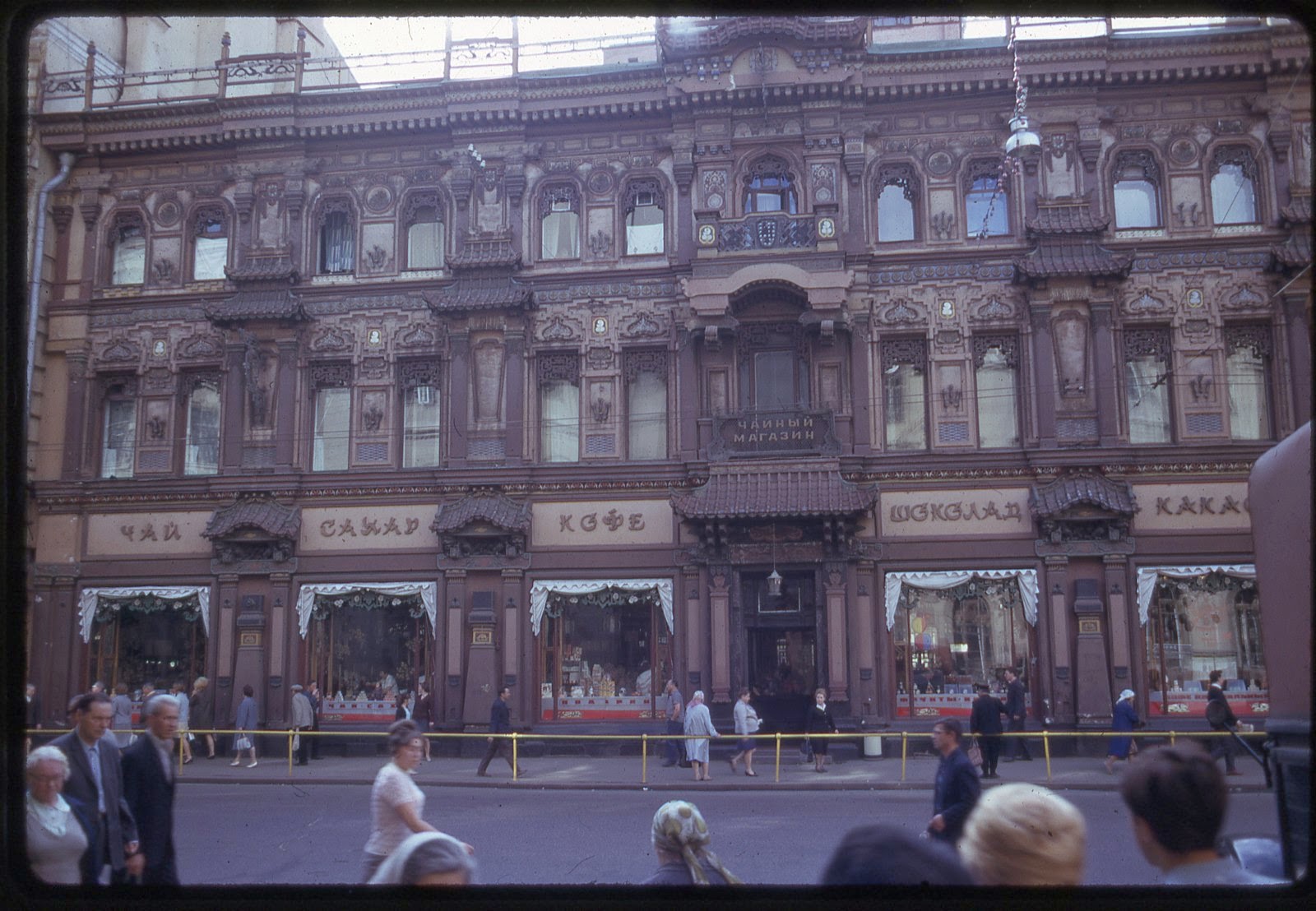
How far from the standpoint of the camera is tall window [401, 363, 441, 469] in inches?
992

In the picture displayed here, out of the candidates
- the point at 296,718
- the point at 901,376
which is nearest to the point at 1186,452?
the point at 901,376

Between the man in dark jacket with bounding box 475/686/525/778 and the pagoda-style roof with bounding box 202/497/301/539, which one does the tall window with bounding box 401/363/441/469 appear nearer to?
the pagoda-style roof with bounding box 202/497/301/539

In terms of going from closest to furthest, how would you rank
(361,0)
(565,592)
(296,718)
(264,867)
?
(361,0) < (264,867) < (296,718) < (565,592)

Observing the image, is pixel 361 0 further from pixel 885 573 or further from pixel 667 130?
pixel 667 130

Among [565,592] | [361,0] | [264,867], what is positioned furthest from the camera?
[565,592]

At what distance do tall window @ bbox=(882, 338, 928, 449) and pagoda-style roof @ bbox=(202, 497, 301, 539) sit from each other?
524 inches

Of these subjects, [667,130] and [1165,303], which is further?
[667,130]

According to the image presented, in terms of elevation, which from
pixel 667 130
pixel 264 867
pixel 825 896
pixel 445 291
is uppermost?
pixel 667 130

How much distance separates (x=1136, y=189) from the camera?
24172mm

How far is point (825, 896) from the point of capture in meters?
3.35

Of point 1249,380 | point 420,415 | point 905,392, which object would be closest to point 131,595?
point 420,415

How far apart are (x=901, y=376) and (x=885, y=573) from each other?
4334mm

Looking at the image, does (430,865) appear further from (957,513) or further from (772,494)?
(957,513)

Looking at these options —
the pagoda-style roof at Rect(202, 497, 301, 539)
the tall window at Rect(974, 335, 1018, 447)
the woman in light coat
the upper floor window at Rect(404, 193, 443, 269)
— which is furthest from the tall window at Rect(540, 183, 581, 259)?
the woman in light coat
